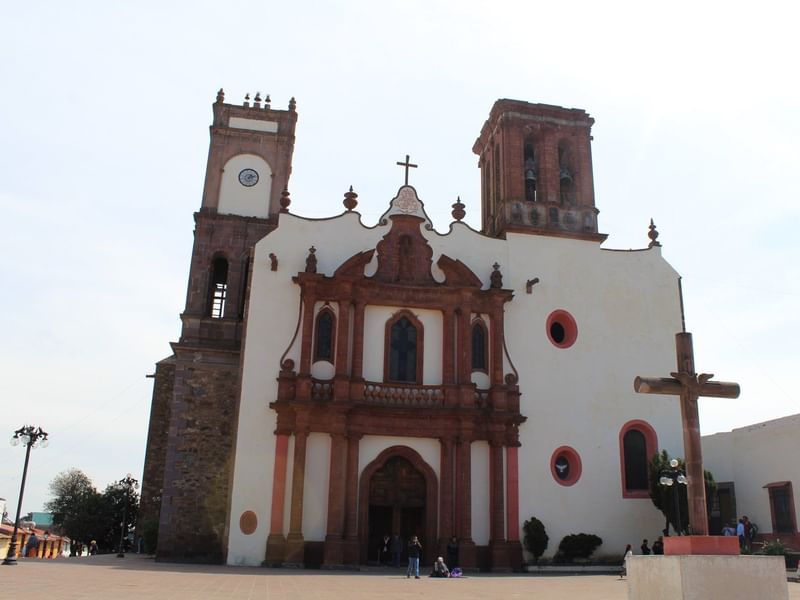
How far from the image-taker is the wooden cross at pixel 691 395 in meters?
11.1

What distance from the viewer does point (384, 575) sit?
20.6 meters

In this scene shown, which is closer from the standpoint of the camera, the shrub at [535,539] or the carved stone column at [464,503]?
the carved stone column at [464,503]

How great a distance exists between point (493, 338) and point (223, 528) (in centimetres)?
1123

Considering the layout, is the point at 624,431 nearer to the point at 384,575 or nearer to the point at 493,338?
the point at 493,338

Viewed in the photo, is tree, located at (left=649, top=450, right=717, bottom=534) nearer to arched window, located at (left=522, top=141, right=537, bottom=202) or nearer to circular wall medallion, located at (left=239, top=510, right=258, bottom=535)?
arched window, located at (left=522, top=141, right=537, bottom=202)

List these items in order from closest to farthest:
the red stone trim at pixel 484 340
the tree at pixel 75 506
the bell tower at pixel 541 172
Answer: the red stone trim at pixel 484 340 → the bell tower at pixel 541 172 → the tree at pixel 75 506

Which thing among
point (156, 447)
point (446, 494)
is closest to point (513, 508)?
point (446, 494)

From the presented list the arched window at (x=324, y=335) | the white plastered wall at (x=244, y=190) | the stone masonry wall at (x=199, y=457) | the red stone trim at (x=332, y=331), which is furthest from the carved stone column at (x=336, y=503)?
the white plastered wall at (x=244, y=190)

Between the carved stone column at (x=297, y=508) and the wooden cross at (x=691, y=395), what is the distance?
13.9m

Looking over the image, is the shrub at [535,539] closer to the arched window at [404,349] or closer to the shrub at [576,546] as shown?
the shrub at [576,546]

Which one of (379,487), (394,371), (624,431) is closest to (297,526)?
(379,487)

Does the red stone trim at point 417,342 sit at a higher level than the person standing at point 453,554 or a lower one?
higher

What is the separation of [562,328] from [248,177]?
14.0 meters

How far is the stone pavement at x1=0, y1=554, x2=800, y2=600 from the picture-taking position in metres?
12.9
